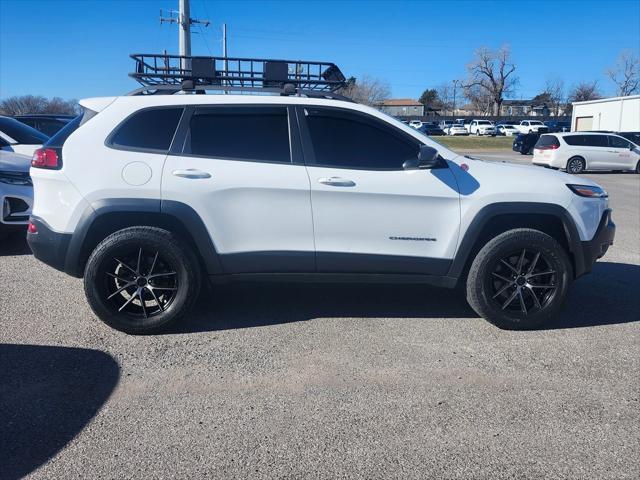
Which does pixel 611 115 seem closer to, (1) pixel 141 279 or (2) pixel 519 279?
(2) pixel 519 279

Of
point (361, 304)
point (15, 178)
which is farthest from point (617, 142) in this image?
point (15, 178)

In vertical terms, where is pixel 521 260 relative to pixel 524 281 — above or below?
above

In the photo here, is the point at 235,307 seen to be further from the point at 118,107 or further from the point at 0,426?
the point at 0,426

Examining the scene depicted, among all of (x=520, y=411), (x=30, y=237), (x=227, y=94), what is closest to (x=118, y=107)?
(x=227, y=94)

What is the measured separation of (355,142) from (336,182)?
0.41m

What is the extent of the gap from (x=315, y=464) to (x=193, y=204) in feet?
7.46

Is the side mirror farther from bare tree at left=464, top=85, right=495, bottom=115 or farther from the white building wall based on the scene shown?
bare tree at left=464, top=85, right=495, bottom=115

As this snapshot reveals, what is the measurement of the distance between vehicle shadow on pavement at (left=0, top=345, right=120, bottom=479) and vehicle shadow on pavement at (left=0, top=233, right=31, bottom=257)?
11.2 ft

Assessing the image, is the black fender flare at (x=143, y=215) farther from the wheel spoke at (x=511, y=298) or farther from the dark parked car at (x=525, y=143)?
the dark parked car at (x=525, y=143)

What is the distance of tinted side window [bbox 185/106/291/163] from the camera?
441 cm

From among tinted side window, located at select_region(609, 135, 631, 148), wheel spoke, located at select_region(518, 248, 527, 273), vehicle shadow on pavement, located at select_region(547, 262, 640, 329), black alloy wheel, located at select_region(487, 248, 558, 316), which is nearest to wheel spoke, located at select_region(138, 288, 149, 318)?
black alloy wheel, located at select_region(487, 248, 558, 316)

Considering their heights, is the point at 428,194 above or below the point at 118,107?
below

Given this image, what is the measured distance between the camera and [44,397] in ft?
11.1

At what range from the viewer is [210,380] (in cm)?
366
